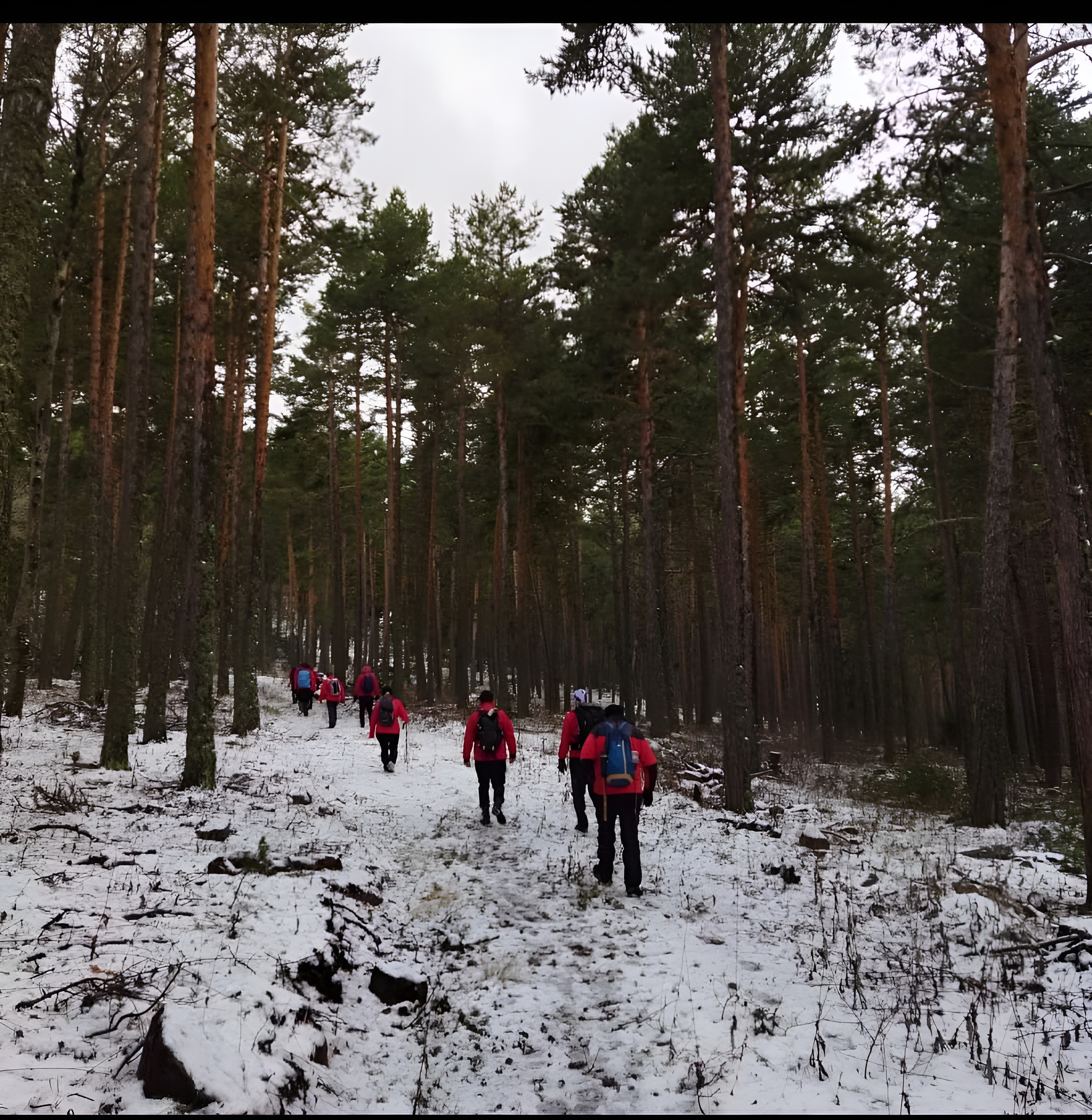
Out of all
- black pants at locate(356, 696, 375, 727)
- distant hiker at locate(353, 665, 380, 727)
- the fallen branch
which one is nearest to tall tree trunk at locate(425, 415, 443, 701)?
black pants at locate(356, 696, 375, 727)

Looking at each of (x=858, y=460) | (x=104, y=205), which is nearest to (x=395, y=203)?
(x=104, y=205)

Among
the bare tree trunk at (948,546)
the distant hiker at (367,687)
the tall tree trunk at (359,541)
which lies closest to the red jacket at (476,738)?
the distant hiker at (367,687)

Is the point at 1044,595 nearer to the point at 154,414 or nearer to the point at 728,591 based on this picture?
the point at 728,591

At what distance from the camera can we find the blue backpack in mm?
7512

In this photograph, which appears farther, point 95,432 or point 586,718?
point 95,432

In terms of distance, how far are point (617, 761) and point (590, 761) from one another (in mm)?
1812

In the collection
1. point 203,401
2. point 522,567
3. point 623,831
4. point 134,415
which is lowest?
point 623,831

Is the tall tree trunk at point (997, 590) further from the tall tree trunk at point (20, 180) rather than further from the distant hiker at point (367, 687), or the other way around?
the distant hiker at point (367, 687)

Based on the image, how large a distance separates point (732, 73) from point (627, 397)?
27.6 ft

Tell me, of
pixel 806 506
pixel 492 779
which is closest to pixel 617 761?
pixel 492 779

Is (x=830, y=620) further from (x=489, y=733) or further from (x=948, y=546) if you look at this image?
(x=489, y=733)

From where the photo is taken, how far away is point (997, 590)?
10.4m

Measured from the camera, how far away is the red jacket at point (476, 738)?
9992 mm

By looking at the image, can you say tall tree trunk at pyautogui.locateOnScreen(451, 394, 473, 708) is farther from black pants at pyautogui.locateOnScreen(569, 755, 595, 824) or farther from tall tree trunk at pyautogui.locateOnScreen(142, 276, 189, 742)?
black pants at pyautogui.locateOnScreen(569, 755, 595, 824)
